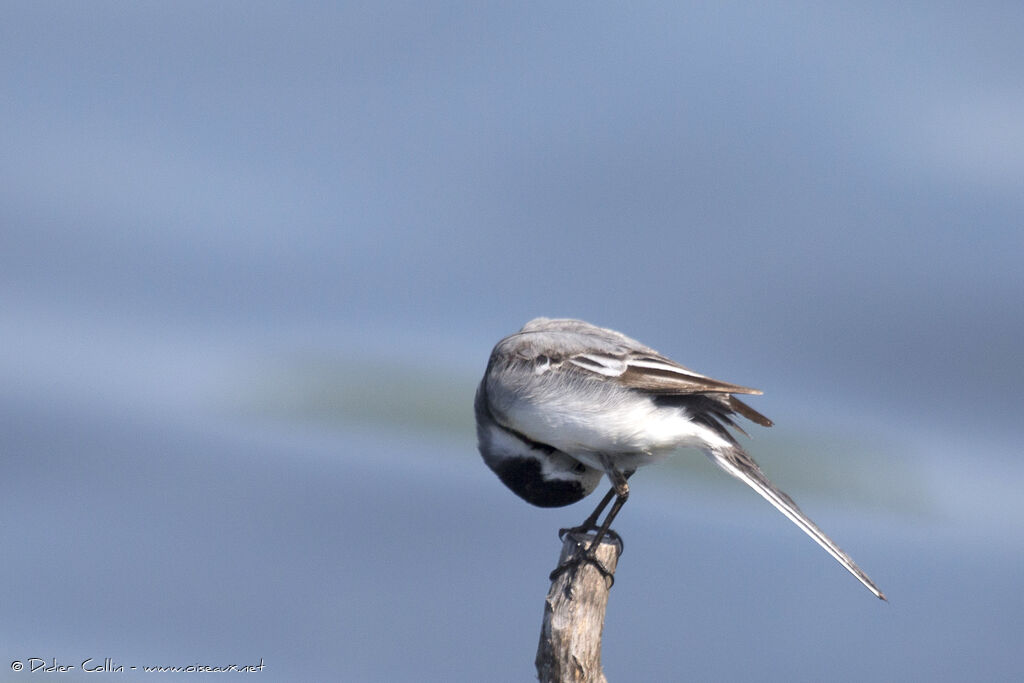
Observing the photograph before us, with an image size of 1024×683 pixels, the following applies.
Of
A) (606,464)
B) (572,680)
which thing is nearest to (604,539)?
(606,464)

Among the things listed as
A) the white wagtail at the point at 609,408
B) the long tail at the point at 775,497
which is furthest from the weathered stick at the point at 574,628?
the long tail at the point at 775,497

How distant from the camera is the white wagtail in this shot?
18.5ft

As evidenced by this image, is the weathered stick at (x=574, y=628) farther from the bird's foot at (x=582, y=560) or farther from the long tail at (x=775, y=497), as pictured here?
the long tail at (x=775, y=497)

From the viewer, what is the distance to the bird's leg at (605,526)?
567 cm

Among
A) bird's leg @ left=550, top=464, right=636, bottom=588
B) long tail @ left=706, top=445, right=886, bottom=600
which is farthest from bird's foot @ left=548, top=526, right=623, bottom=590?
A: long tail @ left=706, top=445, right=886, bottom=600

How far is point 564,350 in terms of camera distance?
19.6 ft

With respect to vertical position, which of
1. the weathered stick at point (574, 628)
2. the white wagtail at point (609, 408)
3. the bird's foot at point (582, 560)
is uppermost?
the white wagtail at point (609, 408)

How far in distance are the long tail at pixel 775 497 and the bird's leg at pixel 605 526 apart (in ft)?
1.43

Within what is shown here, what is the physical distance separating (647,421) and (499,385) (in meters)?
0.76

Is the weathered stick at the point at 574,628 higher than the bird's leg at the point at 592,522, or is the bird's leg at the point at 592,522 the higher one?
the bird's leg at the point at 592,522

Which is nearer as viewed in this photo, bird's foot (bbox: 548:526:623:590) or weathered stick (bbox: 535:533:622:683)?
weathered stick (bbox: 535:533:622:683)

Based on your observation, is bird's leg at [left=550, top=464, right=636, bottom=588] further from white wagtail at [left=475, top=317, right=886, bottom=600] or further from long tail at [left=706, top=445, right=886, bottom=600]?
long tail at [left=706, top=445, right=886, bottom=600]

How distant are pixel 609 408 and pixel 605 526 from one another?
0.57 meters

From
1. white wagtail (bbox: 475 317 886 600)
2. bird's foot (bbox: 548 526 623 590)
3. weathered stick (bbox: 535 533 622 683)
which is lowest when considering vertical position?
weathered stick (bbox: 535 533 622 683)
